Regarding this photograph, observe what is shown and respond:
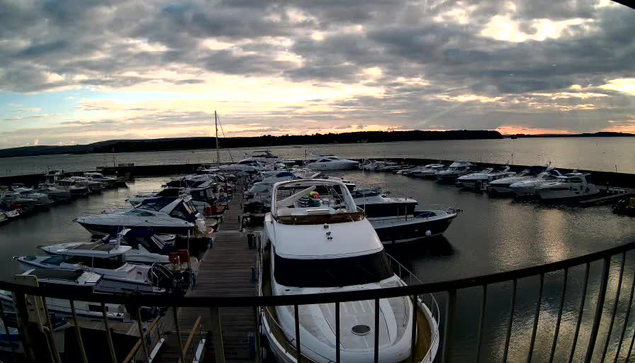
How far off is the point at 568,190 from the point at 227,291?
1352 inches

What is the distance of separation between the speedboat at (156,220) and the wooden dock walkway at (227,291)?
2056 mm

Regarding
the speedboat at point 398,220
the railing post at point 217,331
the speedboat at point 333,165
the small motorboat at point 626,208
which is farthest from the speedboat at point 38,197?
the small motorboat at point 626,208

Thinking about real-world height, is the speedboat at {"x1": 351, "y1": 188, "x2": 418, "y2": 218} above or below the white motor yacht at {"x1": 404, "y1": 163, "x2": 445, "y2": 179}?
above

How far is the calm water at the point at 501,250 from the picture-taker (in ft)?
43.0

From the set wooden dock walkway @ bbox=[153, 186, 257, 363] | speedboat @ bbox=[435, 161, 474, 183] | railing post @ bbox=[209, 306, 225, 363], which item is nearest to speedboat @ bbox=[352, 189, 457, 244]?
wooden dock walkway @ bbox=[153, 186, 257, 363]

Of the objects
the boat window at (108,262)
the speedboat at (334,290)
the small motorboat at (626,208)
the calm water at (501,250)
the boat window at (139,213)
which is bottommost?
the calm water at (501,250)

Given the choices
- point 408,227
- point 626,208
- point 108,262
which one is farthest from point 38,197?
point 626,208

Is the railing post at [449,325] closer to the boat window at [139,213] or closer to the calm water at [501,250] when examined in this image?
the calm water at [501,250]

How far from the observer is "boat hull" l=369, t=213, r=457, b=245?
2231cm

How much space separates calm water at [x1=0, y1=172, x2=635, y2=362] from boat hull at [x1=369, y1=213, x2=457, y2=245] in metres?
0.69

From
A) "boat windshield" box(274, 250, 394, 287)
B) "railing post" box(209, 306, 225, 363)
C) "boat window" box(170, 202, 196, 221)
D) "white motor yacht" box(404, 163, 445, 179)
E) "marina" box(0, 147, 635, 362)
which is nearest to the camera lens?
"railing post" box(209, 306, 225, 363)

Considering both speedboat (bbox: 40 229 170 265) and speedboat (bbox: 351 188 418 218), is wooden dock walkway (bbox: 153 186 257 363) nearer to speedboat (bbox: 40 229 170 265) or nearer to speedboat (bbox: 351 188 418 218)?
speedboat (bbox: 40 229 170 265)

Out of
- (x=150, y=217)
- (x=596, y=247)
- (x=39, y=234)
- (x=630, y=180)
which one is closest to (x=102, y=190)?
(x=39, y=234)

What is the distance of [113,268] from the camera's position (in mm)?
14617
